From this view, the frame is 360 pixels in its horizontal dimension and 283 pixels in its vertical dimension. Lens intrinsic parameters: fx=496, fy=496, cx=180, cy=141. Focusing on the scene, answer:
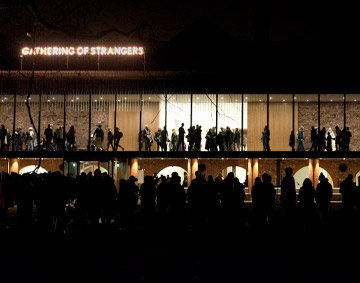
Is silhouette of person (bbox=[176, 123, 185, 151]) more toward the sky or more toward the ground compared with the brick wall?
more toward the ground

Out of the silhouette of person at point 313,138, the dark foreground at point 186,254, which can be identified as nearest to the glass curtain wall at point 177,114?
the silhouette of person at point 313,138

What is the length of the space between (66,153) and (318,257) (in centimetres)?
1798

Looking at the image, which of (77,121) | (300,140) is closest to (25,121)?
(77,121)

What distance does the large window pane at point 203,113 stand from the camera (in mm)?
26297

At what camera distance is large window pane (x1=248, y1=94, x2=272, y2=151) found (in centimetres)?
2644

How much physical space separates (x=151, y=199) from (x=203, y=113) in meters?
13.6

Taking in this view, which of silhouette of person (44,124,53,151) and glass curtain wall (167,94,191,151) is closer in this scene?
silhouette of person (44,124,53,151)

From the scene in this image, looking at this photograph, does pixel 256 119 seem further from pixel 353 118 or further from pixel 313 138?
pixel 353 118

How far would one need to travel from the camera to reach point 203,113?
26.6 meters

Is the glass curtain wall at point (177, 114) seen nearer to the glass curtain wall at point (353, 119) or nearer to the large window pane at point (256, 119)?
the large window pane at point (256, 119)

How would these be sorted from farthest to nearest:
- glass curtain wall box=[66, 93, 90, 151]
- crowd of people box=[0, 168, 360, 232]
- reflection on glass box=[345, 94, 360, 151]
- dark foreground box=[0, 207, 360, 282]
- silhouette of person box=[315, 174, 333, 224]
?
reflection on glass box=[345, 94, 360, 151], glass curtain wall box=[66, 93, 90, 151], silhouette of person box=[315, 174, 333, 224], crowd of people box=[0, 168, 360, 232], dark foreground box=[0, 207, 360, 282]

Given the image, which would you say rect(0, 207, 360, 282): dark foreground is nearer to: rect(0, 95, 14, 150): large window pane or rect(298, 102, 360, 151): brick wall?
rect(298, 102, 360, 151): brick wall

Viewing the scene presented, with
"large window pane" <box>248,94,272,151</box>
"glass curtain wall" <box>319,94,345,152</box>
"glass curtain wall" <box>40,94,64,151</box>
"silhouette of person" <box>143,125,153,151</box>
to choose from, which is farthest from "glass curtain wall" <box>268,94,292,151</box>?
"glass curtain wall" <box>40,94,64,151</box>

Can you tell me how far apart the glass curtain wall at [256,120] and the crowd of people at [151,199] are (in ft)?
42.5
